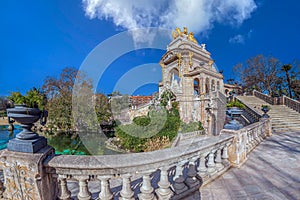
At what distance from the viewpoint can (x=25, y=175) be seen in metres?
1.29

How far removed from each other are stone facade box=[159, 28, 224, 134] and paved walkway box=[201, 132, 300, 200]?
9.71 meters

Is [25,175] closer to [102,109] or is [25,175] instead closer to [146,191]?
[146,191]

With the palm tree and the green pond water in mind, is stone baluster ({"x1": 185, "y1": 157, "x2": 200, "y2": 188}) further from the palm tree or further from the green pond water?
the palm tree

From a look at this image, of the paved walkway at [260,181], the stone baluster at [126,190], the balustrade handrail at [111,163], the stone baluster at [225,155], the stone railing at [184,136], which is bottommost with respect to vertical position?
the stone railing at [184,136]

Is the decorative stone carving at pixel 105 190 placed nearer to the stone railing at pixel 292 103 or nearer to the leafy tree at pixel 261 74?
the stone railing at pixel 292 103

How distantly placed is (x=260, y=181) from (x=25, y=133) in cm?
364

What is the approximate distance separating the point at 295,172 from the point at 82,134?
16.0 m

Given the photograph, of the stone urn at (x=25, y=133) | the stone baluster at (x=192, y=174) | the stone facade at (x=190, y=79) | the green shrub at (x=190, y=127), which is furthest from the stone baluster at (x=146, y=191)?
the stone facade at (x=190, y=79)

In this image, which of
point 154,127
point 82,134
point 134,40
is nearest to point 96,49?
point 134,40

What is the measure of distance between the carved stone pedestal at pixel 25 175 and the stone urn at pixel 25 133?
59 mm

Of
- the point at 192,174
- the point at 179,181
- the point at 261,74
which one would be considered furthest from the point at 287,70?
the point at 179,181

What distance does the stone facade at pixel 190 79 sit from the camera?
13683 millimetres

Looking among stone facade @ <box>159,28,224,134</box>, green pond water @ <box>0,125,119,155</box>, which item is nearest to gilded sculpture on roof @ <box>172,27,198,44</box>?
stone facade @ <box>159,28,224,134</box>

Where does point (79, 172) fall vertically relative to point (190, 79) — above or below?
below
